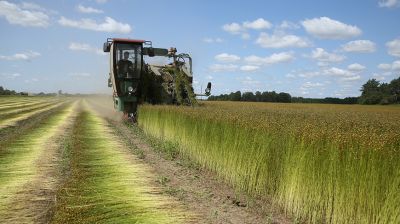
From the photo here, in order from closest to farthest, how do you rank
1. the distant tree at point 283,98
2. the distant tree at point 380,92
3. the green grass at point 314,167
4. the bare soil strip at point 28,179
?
the green grass at point 314,167 → the bare soil strip at point 28,179 → the distant tree at point 380,92 → the distant tree at point 283,98

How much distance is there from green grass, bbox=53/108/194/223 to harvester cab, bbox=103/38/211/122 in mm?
9712

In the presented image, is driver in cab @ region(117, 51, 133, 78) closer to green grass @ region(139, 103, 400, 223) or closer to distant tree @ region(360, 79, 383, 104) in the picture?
green grass @ region(139, 103, 400, 223)

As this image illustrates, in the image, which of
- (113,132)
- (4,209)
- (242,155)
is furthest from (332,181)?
(113,132)

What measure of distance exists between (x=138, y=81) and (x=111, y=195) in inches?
557

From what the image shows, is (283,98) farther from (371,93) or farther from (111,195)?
(111,195)

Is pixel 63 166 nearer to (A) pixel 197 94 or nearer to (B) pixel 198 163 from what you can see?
(B) pixel 198 163

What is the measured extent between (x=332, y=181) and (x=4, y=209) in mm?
4212

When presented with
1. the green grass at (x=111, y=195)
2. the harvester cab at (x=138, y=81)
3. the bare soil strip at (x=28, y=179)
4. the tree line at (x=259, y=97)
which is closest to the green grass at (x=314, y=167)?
the green grass at (x=111, y=195)

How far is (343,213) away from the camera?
5.12 meters

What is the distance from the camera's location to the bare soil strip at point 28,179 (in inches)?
221

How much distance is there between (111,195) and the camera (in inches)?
259

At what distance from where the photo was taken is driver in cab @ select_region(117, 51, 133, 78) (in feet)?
66.0

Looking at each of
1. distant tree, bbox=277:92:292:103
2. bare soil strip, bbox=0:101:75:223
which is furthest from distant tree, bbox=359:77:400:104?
bare soil strip, bbox=0:101:75:223

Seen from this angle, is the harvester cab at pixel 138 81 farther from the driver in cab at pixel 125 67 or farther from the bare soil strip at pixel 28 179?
the bare soil strip at pixel 28 179
